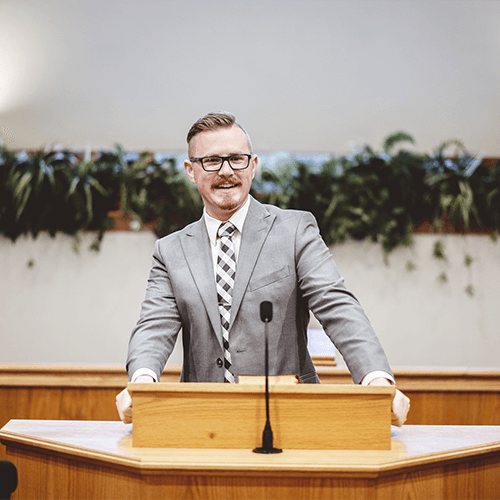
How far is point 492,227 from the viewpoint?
12.0 feet

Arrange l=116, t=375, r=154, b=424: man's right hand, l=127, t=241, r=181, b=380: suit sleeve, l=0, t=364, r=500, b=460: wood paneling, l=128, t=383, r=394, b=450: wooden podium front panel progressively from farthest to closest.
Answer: l=0, t=364, r=500, b=460: wood paneling
l=127, t=241, r=181, b=380: suit sleeve
l=116, t=375, r=154, b=424: man's right hand
l=128, t=383, r=394, b=450: wooden podium front panel

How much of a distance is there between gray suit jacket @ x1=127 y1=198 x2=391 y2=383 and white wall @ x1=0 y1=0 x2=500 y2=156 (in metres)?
2.26

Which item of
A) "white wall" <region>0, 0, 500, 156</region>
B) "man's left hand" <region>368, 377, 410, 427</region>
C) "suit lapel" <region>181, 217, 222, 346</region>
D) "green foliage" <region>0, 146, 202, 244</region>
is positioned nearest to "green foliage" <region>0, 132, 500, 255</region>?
"green foliage" <region>0, 146, 202, 244</region>

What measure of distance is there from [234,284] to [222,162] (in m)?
0.39

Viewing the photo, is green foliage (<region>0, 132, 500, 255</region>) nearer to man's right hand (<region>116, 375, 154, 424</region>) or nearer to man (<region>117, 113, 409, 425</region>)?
man (<region>117, 113, 409, 425</region>)

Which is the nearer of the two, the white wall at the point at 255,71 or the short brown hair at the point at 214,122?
the short brown hair at the point at 214,122

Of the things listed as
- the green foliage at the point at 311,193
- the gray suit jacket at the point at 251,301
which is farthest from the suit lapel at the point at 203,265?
the green foliage at the point at 311,193

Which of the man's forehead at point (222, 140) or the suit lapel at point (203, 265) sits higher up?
the man's forehead at point (222, 140)

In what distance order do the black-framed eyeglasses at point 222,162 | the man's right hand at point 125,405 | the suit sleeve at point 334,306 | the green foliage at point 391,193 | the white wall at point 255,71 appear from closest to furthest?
1. the man's right hand at point 125,405
2. the suit sleeve at point 334,306
3. the black-framed eyeglasses at point 222,162
4. the green foliage at point 391,193
5. the white wall at point 255,71

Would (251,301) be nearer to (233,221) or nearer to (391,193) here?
(233,221)

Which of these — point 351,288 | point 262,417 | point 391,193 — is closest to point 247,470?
point 262,417

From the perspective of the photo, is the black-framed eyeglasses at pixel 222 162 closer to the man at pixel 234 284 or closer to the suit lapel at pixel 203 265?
the man at pixel 234 284

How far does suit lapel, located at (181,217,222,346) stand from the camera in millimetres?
1769

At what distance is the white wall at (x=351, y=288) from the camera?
12.0ft
